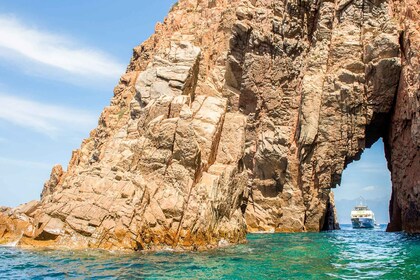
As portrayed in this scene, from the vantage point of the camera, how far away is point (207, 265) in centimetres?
1914

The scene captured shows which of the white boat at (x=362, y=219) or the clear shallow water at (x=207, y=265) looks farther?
the white boat at (x=362, y=219)

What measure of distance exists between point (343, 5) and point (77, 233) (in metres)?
41.7

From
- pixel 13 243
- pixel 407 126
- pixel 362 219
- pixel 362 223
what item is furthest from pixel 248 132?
pixel 362 223

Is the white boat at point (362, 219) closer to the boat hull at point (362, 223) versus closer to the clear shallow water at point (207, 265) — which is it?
the boat hull at point (362, 223)

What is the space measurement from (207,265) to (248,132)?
117 feet

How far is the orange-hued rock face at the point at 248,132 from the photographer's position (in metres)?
25.1

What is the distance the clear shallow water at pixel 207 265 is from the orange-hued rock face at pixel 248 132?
8.70 ft

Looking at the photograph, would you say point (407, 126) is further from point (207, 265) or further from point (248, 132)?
point (207, 265)

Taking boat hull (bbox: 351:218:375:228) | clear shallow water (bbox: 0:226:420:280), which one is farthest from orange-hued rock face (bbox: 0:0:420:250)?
boat hull (bbox: 351:218:375:228)

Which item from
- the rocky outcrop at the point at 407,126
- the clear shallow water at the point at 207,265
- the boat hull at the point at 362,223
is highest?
the rocky outcrop at the point at 407,126

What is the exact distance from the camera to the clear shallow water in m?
16.7

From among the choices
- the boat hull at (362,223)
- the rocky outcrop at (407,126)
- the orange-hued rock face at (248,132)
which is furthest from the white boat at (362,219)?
the rocky outcrop at (407,126)

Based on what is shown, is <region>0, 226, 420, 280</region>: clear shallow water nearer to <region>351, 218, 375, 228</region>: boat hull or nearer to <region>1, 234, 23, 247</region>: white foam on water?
<region>1, 234, 23, 247</region>: white foam on water

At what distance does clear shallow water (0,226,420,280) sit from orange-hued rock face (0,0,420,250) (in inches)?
104
